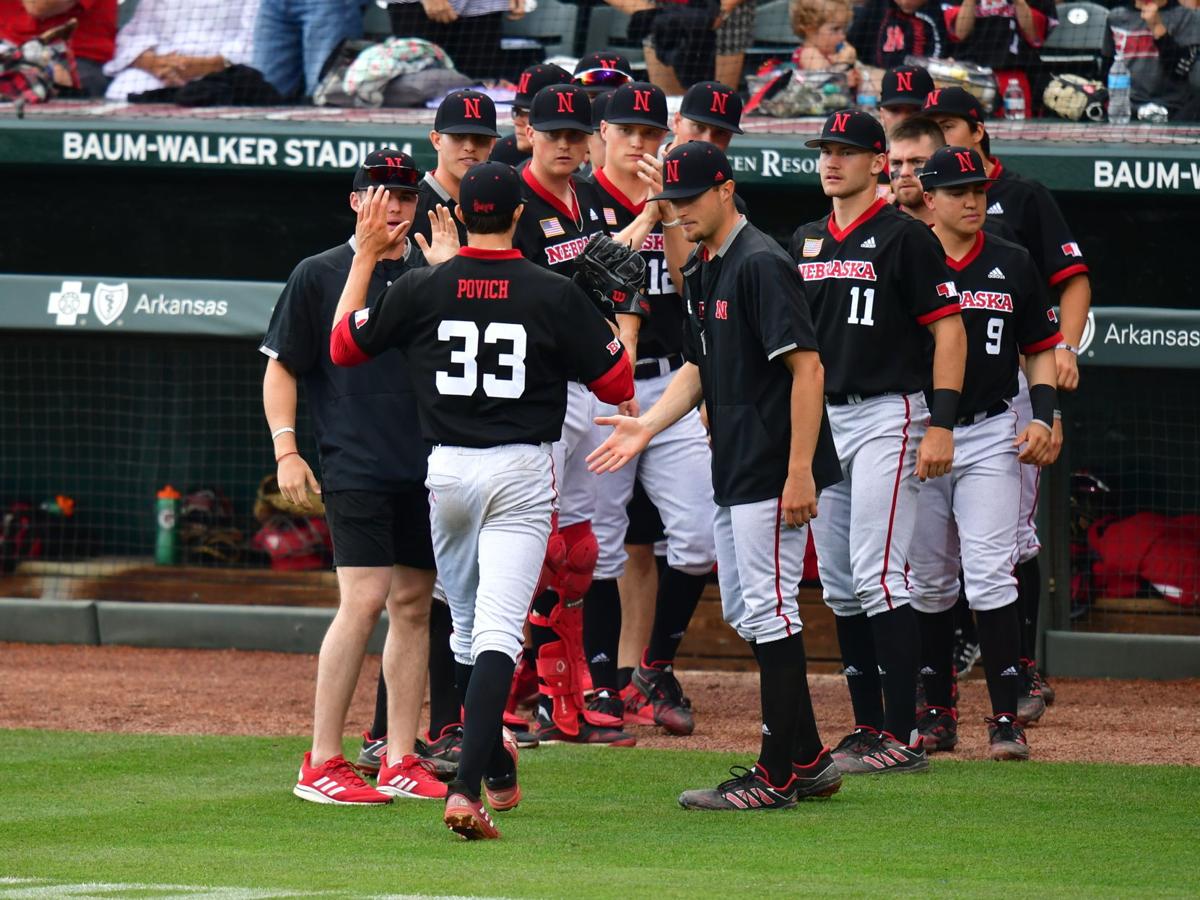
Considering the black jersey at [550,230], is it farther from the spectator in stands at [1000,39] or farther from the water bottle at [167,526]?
the spectator in stands at [1000,39]

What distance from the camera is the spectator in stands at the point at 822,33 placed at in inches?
325

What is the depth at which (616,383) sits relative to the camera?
4.12 metres

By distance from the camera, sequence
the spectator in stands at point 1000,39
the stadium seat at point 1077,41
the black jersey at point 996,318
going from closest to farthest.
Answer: the black jersey at point 996,318 → the spectator in stands at point 1000,39 → the stadium seat at point 1077,41

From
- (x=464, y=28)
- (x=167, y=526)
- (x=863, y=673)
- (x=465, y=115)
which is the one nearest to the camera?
(x=863, y=673)

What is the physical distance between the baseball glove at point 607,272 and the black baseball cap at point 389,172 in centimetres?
45

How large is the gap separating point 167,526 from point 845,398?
413 cm

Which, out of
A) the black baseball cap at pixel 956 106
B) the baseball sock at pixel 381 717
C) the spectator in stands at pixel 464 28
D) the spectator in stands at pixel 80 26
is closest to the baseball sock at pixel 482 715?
the baseball sock at pixel 381 717

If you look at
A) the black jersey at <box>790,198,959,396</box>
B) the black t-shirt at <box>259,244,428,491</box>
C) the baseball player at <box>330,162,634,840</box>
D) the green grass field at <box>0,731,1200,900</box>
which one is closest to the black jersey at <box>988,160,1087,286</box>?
the black jersey at <box>790,198,959,396</box>

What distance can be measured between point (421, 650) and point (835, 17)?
15.4 ft

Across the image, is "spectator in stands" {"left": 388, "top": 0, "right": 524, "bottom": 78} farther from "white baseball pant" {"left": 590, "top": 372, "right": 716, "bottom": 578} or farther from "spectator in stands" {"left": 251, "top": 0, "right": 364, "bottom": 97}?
"white baseball pant" {"left": 590, "top": 372, "right": 716, "bottom": 578}

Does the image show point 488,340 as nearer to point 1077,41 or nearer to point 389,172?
point 389,172

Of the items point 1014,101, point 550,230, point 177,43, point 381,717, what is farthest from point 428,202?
point 177,43

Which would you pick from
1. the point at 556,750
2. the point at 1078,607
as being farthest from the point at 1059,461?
the point at 556,750

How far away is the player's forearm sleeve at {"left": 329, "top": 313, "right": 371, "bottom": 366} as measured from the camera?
4.12 meters
